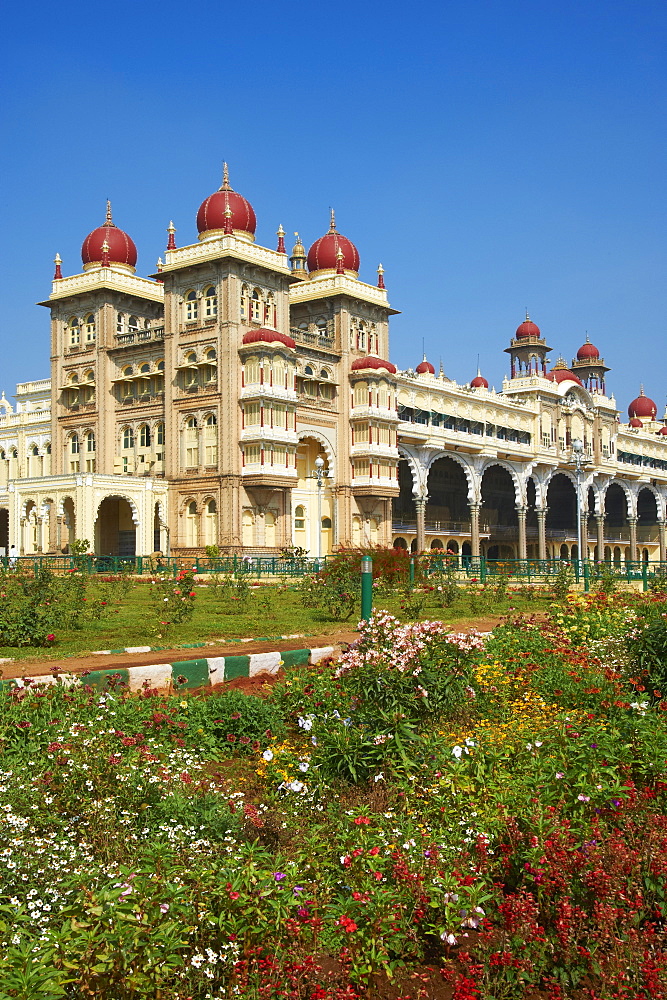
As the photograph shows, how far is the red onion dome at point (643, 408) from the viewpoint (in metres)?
93.6

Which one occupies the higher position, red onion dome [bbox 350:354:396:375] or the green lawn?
red onion dome [bbox 350:354:396:375]

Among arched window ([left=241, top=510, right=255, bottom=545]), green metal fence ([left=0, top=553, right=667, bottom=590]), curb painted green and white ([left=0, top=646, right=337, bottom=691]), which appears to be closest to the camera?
curb painted green and white ([left=0, top=646, right=337, bottom=691])

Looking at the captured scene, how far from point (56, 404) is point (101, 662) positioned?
38.1m

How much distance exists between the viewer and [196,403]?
39.9m

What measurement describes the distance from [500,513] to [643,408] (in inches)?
1410

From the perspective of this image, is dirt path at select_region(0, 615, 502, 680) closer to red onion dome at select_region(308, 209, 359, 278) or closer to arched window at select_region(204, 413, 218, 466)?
arched window at select_region(204, 413, 218, 466)

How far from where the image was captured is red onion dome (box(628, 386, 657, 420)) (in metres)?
93.6

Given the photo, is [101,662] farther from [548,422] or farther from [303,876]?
[548,422]

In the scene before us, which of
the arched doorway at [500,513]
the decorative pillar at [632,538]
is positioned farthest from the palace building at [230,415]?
the decorative pillar at [632,538]

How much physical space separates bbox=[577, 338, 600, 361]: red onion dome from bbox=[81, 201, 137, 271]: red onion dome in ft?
156

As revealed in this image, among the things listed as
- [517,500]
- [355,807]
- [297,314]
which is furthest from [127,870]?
[517,500]

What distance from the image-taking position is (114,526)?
43344 mm

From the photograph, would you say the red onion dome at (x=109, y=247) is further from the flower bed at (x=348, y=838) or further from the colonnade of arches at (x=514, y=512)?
the flower bed at (x=348, y=838)

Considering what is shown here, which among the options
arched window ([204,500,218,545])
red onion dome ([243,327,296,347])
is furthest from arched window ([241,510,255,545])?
red onion dome ([243,327,296,347])
